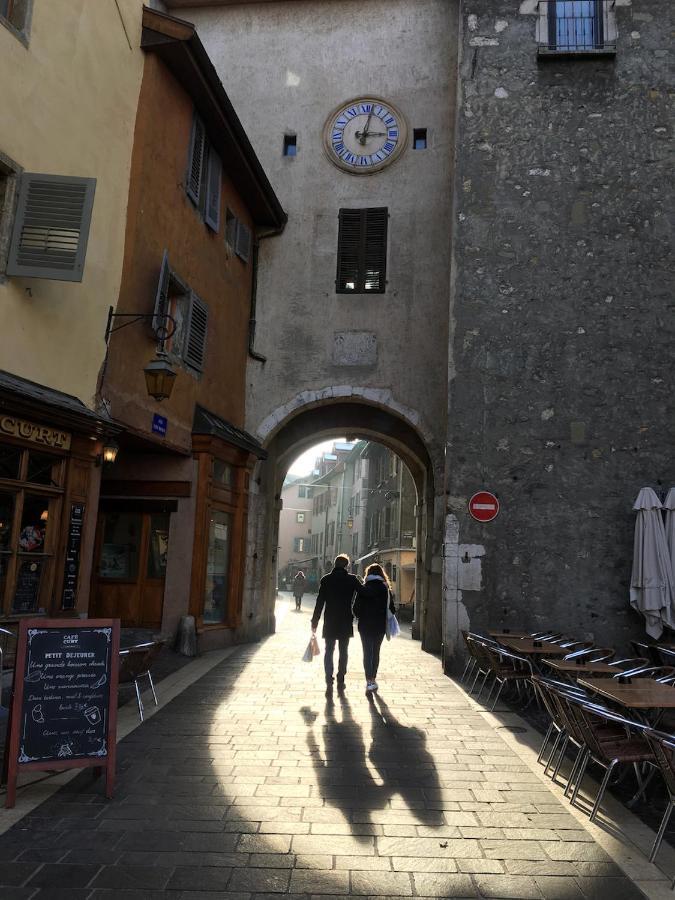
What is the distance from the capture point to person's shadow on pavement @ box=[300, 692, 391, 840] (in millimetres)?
4484

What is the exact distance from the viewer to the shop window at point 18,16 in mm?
7066

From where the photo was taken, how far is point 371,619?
8.59 m

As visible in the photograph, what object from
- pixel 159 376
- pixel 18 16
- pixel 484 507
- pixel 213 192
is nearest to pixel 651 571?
pixel 484 507

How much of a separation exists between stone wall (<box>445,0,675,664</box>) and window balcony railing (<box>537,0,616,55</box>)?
0.17 m

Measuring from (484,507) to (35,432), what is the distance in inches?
242

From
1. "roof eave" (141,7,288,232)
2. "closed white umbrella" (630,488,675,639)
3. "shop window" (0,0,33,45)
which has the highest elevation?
"roof eave" (141,7,288,232)

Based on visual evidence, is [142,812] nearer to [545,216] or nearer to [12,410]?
[12,410]

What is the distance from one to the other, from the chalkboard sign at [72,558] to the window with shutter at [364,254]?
765 cm

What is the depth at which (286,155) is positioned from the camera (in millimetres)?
14758

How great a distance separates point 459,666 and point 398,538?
19.9 metres

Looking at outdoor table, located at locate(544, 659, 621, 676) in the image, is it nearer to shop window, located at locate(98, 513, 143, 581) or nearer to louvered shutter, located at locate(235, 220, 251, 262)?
shop window, located at locate(98, 513, 143, 581)

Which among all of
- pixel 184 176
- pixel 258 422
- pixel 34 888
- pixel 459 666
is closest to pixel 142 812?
pixel 34 888

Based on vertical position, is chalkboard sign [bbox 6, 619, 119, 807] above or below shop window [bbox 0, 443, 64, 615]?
below

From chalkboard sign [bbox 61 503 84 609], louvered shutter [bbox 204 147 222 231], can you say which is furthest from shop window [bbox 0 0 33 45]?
chalkboard sign [bbox 61 503 84 609]
